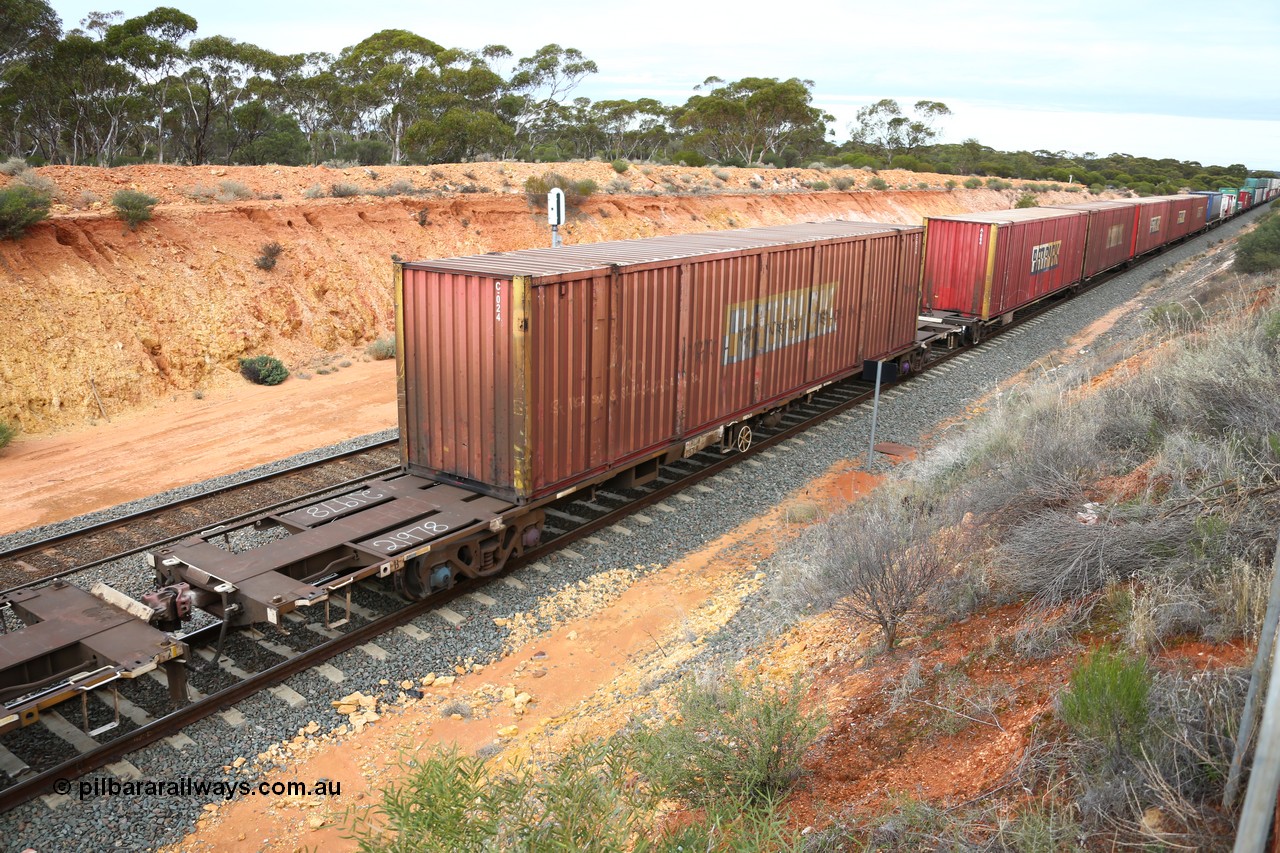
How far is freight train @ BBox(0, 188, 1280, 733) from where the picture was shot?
23.0ft

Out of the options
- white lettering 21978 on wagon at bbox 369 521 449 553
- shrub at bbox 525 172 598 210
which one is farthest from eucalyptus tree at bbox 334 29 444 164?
white lettering 21978 on wagon at bbox 369 521 449 553

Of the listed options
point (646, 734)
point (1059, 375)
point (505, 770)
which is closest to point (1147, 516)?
point (646, 734)

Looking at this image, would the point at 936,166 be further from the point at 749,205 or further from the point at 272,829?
the point at 272,829

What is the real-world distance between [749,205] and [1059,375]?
2328cm

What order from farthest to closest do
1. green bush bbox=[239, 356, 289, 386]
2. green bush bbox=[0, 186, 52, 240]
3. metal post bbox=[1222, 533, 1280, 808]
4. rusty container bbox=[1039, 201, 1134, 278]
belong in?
1. rusty container bbox=[1039, 201, 1134, 278]
2. green bush bbox=[239, 356, 289, 386]
3. green bush bbox=[0, 186, 52, 240]
4. metal post bbox=[1222, 533, 1280, 808]

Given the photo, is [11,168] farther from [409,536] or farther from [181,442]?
[409,536]

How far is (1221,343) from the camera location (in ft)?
32.0

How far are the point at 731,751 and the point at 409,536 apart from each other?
432 cm

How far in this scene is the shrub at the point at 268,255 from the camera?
21.2m

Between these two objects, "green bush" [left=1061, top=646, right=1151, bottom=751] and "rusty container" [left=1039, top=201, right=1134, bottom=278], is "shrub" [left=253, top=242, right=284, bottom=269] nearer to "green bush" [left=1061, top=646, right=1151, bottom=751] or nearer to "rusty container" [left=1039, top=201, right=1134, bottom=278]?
"green bush" [left=1061, top=646, right=1151, bottom=751]

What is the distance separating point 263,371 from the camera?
1894cm

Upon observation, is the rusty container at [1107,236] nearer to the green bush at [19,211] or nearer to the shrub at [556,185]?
the shrub at [556,185]

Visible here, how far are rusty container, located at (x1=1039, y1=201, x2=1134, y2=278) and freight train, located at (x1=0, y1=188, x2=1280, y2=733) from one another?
1885 cm

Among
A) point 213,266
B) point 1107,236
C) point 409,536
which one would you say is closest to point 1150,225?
point 1107,236
